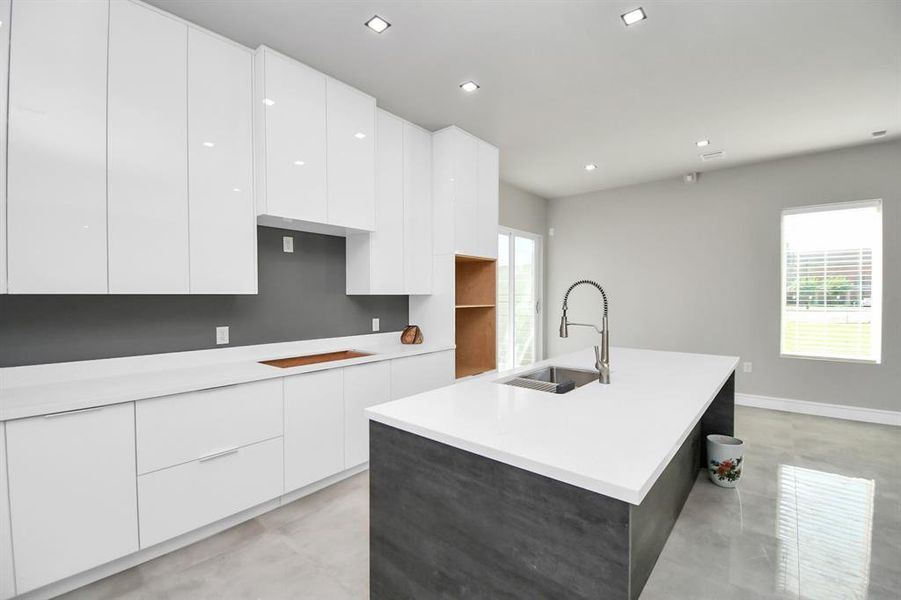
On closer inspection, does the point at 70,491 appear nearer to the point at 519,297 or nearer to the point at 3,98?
the point at 3,98

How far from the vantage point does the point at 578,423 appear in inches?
51.4

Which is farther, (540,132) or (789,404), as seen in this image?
(789,404)

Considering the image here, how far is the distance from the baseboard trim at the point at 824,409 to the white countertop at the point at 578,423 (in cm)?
334

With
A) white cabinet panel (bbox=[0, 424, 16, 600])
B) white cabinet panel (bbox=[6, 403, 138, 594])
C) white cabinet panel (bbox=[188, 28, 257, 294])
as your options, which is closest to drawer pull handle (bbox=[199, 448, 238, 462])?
Result: white cabinet panel (bbox=[6, 403, 138, 594])

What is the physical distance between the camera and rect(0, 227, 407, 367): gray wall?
1925mm

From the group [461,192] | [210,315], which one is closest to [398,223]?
[461,192]

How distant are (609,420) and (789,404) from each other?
4435mm

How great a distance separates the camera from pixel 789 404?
4328 millimetres

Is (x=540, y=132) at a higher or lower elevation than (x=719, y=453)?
higher

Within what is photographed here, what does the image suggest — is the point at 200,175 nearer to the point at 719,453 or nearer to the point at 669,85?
the point at 669,85

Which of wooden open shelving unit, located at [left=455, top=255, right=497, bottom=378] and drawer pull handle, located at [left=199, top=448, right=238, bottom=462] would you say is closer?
drawer pull handle, located at [left=199, top=448, right=238, bottom=462]

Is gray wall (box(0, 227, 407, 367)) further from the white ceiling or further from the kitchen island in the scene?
the kitchen island

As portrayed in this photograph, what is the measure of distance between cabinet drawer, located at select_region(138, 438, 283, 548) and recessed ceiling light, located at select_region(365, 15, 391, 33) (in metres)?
2.39

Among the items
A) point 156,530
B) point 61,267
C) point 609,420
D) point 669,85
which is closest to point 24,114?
point 61,267
